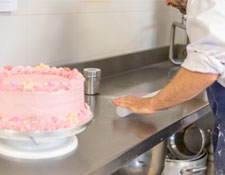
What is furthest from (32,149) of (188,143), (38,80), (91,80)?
(188,143)

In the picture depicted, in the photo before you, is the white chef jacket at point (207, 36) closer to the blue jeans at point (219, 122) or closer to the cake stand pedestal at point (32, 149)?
the blue jeans at point (219, 122)

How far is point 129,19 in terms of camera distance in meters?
1.84

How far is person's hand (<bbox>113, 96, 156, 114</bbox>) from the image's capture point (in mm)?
1184

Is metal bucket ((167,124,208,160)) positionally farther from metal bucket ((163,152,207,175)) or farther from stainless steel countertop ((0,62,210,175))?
stainless steel countertop ((0,62,210,175))

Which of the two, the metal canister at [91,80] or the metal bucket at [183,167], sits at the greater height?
the metal canister at [91,80]

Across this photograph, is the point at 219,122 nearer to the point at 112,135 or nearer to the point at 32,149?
the point at 112,135

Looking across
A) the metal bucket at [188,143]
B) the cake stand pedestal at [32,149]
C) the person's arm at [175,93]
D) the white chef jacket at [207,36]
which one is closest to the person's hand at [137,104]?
the person's arm at [175,93]

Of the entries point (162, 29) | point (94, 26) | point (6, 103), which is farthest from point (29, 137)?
point (162, 29)

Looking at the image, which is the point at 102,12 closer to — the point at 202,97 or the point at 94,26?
the point at 94,26

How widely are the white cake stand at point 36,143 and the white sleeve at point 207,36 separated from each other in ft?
1.07

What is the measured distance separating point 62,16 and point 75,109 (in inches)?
25.0

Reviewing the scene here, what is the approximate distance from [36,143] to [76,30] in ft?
2.38

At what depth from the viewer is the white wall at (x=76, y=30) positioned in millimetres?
1331

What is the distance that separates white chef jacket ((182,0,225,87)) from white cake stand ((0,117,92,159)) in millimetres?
328
